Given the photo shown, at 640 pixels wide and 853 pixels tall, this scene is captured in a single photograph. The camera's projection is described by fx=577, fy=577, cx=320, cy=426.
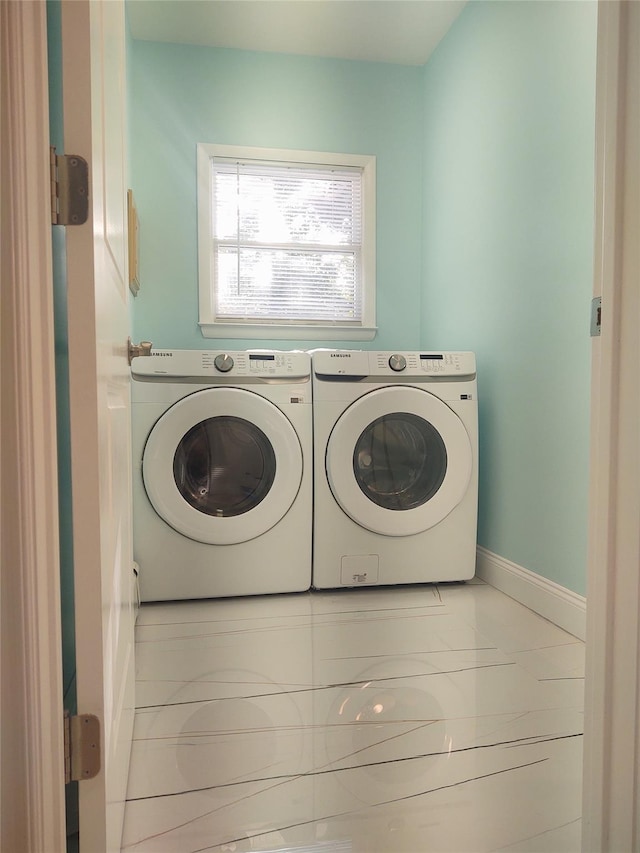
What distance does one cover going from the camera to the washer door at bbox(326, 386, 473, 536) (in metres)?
2.12

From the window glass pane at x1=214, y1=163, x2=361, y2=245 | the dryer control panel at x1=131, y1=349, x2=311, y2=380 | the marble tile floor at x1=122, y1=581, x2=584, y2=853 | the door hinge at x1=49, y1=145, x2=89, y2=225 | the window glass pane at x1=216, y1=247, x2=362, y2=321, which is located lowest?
the marble tile floor at x1=122, y1=581, x2=584, y2=853

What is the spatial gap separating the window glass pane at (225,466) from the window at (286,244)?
1035mm

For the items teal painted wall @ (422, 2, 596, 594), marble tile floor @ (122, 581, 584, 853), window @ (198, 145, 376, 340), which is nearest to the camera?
marble tile floor @ (122, 581, 584, 853)

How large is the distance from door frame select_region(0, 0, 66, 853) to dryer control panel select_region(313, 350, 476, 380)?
4.91 ft

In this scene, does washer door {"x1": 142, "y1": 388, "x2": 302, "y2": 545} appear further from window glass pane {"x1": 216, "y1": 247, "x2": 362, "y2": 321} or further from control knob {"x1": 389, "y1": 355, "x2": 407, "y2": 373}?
window glass pane {"x1": 216, "y1": 247, "x2": 362, "y2": 321}

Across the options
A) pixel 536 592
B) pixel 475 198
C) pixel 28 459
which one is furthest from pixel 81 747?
pixel 475 198

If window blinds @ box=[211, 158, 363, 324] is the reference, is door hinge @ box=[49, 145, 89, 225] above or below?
below

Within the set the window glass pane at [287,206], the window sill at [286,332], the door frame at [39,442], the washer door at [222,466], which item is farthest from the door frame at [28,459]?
the window glass pane at [287,206]

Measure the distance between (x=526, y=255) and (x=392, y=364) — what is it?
1.98ft

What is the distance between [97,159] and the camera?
2.54 ft

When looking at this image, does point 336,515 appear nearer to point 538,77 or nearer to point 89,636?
point 89,636

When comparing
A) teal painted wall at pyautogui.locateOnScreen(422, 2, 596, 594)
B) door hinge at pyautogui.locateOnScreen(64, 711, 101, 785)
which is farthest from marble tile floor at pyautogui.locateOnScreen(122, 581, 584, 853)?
teal painted wall at pyautogui.locateOnScreen(422, 2, 596, 594)

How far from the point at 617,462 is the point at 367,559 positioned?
1.48 m

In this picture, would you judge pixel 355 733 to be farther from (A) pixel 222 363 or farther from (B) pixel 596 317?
(A) pixel 222 363
